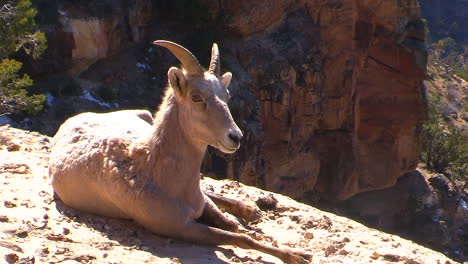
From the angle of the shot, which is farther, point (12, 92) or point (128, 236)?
point (12, 92)

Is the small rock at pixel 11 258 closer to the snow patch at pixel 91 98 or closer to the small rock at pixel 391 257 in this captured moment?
the small rock at pixel 391 257

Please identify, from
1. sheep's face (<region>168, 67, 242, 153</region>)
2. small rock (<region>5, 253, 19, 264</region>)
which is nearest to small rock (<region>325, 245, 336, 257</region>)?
sheep's face (<region>168, 67, 242, 153</region>)

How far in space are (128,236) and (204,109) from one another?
1.20 m

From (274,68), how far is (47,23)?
8683mm

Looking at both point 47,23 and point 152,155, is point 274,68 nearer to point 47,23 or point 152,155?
point 47,23

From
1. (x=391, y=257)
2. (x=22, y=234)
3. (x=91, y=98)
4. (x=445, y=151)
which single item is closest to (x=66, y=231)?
(x=22, y=234)

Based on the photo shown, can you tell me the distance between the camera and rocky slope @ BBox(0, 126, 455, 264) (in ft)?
17.3

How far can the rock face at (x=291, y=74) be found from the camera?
63.9ft

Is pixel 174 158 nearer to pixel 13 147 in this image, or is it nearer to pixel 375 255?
pixel 375 255

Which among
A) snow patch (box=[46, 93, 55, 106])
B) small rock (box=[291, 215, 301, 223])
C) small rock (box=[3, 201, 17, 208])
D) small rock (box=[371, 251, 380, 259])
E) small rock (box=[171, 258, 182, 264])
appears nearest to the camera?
small rock (box=[171, 258, 182, 264])

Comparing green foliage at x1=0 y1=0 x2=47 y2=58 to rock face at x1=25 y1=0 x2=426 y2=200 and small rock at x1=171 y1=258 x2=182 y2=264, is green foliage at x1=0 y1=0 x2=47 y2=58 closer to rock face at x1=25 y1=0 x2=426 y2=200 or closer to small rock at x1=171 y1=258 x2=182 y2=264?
rock face at x1=25 y1=0 x2=426 y2=200

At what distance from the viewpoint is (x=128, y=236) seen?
230 inches

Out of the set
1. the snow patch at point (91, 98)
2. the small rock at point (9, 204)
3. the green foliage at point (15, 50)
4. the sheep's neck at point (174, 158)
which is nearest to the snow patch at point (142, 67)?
the snow patch at point (91, 98)

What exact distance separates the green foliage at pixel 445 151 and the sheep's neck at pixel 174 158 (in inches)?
1257
